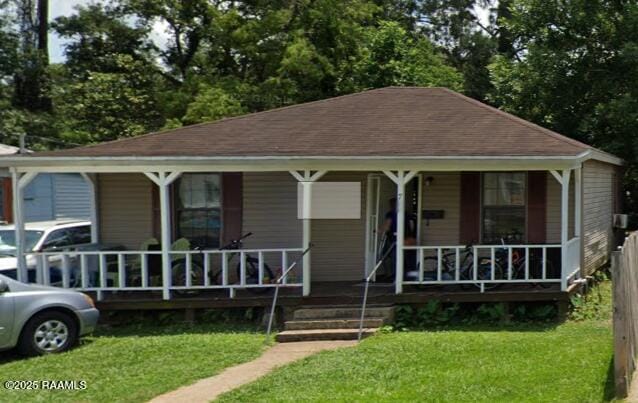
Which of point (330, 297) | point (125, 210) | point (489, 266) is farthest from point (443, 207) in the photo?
point (125, 210)

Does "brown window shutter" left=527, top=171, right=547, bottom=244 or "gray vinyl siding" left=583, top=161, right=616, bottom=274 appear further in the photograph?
"gray vinyl siding" left=583, top=161, right=616, bottom=274

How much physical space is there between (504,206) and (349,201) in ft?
9.79

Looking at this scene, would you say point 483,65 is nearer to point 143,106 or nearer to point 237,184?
point 143,106

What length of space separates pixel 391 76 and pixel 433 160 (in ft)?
43.0

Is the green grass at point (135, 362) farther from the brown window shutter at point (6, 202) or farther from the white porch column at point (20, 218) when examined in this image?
the brown window shutter at point (6, 202)

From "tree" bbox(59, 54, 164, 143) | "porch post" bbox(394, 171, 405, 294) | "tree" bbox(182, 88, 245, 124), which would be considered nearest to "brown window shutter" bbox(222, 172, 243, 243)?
"porch post" bbox(394, 171, 405, 294)

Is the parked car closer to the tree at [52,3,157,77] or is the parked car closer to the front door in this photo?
the front door

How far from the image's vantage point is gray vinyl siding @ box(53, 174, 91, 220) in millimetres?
23656

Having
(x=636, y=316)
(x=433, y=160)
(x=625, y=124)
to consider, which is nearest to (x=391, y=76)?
(x=625, y=124)

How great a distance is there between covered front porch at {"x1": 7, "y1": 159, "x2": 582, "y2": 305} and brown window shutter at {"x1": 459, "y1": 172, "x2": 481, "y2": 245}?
2 cm

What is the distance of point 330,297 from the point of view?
10898 millimetres

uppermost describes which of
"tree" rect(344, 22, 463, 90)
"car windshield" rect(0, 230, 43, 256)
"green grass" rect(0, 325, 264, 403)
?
"tree" rect(344, 22, 463, 90)

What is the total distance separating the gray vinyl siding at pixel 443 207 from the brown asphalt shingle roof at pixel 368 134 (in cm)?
100

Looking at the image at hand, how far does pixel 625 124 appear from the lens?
17172mm
